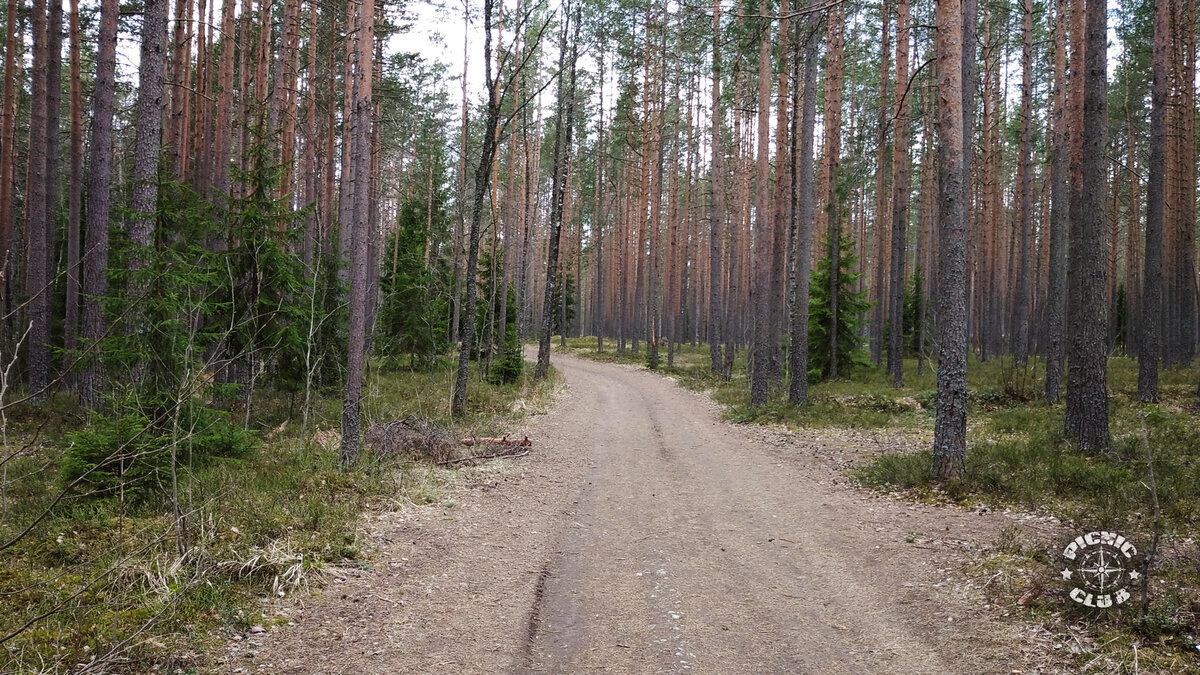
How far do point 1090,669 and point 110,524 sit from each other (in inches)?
310

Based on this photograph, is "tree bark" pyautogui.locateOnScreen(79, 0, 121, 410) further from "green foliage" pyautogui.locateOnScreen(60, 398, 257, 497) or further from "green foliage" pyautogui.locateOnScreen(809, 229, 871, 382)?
"green foliage" pyautogui.locateOnScreen(809, 229, 871, 382)

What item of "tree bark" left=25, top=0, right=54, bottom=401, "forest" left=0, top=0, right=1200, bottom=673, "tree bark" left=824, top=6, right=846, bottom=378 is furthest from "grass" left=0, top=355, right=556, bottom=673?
"tree bark" left=824, top=6, right=846, bottom=378

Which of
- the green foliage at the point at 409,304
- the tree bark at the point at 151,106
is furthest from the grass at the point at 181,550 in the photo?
the green foliage at the point at 409,304

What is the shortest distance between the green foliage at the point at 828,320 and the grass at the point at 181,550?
13.9m

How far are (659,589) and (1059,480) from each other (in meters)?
5.64

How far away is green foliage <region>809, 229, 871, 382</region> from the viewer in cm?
1950

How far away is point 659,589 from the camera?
5.31 meters

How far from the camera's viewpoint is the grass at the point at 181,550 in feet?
12.8

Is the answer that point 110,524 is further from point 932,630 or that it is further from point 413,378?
point 413,378

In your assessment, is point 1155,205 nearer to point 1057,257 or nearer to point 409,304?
point 1057,257

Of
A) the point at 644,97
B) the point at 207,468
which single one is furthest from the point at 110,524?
the point at 644,97

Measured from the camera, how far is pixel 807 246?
16125mm

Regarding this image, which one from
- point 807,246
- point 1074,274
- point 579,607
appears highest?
point 807,246

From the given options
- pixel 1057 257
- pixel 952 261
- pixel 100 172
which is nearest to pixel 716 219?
pixel 1057 257
